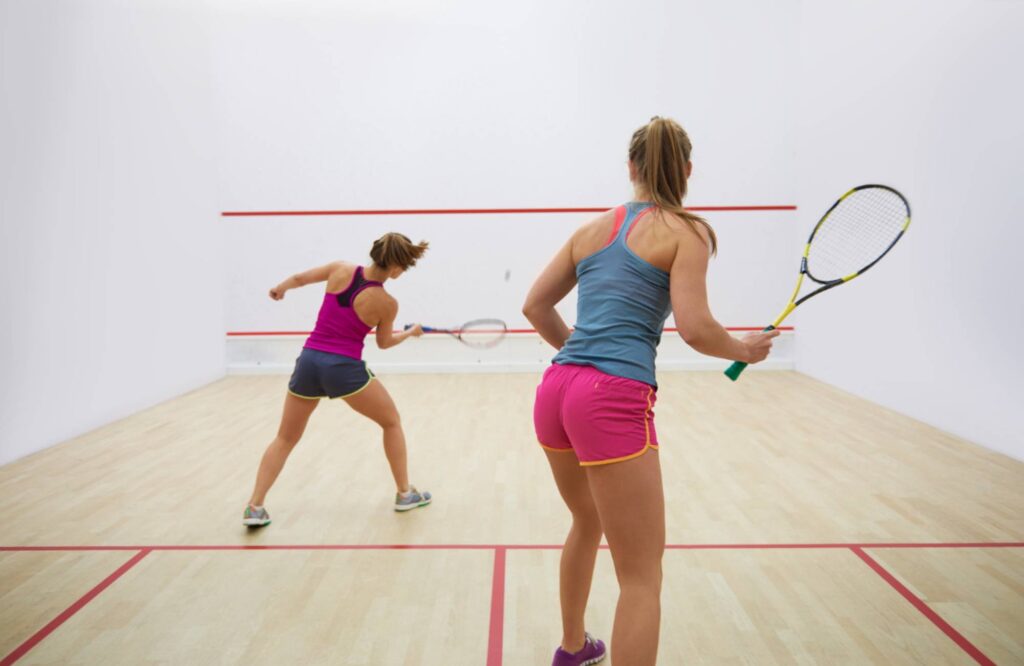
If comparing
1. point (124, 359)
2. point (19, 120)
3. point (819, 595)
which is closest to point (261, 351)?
point (124, 359)

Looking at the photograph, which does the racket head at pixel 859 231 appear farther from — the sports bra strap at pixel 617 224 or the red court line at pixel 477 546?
the sports bra strap at pixel 617 224

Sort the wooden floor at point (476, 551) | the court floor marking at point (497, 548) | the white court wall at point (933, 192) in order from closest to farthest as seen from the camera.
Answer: the wooden floor at point (476, 551) < the court floor marking at point (497, 548) < the white court wall at point (933, 192)

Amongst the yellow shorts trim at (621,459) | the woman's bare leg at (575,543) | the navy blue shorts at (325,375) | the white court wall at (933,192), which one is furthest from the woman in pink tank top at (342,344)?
the white court wall at (933,192)

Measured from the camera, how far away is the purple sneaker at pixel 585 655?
1.54 metres

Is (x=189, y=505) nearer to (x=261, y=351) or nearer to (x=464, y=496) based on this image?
(x=464, y=496)

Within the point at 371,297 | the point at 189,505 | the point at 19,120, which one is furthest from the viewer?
the point at 19,120

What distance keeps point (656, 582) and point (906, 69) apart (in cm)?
375

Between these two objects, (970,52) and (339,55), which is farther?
(339,55)

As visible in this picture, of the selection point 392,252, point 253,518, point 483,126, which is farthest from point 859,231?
point 253,518

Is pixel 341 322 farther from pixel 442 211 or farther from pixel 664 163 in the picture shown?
pixel 442 211

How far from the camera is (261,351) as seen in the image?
539 centimetres

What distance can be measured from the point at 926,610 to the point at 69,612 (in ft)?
6.99

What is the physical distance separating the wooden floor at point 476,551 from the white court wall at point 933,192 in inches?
13.1

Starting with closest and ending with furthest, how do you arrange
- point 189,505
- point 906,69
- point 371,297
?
point 371,297, point 189,505, point 906,69
